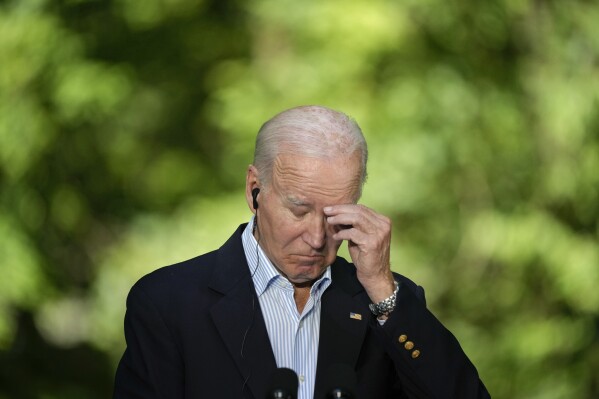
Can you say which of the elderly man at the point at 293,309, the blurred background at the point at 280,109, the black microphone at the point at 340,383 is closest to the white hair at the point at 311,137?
the elderly man at the point at 293,309

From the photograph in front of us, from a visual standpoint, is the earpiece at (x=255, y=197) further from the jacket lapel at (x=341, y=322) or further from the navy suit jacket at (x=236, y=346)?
the jacket lapel at (x=341, y=322)

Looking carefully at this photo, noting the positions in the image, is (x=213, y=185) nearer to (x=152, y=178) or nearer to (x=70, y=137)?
(x=152, y=178)

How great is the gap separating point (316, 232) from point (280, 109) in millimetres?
3107

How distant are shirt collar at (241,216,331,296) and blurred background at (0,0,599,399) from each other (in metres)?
2.81

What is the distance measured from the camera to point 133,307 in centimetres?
239

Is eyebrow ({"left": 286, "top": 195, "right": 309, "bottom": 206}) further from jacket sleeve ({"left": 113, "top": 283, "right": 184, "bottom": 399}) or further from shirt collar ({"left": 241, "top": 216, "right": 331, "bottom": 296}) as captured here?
jacket sleeve ({"left": 113, "top": 283, "right": 184, "bottom": 399})

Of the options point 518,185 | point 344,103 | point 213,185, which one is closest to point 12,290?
point 213,185

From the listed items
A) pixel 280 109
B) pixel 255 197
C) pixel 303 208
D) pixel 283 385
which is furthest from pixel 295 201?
pixel 280 109

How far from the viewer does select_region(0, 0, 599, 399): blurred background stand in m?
5.24

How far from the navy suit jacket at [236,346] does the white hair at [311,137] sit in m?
0.29

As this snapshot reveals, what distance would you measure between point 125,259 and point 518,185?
2230 millimetres

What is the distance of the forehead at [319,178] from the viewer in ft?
7.54

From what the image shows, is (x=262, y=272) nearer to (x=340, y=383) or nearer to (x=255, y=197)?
(x=255, y=197)

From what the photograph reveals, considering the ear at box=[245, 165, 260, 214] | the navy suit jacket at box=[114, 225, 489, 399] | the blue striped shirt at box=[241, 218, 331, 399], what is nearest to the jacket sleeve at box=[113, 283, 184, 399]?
the navy suit jacket at box=[114, 225, 489, 399]
